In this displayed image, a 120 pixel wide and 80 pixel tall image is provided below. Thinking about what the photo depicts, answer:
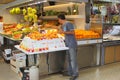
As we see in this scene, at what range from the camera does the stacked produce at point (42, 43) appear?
4.23 metres

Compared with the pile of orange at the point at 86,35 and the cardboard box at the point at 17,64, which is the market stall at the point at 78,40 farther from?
the cardboard box at the point at 17,64

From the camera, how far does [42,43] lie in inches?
170

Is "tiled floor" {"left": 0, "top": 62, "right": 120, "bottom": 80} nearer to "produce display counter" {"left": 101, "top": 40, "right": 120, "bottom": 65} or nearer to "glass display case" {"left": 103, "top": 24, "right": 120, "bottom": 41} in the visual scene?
"produce display counter" {"left": 101, "top": 40, "right": 120, "bottom": 65}

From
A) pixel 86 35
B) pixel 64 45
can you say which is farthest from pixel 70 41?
pixel 86 35

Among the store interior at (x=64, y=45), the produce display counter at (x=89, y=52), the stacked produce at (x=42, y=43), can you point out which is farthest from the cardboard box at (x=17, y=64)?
the produce display counter at (x=89, y=52)

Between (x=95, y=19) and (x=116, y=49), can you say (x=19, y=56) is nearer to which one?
(x=95, y=19)

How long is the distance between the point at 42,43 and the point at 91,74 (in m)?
1.77

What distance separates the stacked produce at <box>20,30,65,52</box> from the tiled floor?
0.96 metres

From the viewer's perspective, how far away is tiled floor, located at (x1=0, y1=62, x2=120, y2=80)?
5.03m

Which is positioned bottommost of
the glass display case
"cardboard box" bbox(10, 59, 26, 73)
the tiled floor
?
the tiled floor

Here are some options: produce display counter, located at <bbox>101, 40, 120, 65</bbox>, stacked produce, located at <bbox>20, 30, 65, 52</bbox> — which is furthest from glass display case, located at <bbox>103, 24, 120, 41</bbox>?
stacked produce, located at <bbox>20, 30, 65, 52</bbox>

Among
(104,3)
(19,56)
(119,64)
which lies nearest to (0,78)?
(19,56)

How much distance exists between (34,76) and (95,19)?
263cm

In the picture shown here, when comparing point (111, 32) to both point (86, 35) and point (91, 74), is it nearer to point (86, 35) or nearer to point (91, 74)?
point (86, 35)
